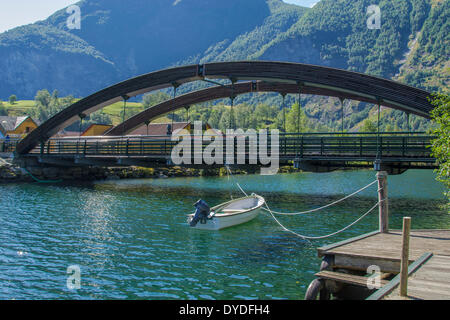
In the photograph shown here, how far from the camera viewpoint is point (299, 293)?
9.60 metres

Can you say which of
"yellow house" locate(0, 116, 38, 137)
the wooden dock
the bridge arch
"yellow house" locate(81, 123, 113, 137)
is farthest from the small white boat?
"yellow house" locate(0, 116, 38, 137)

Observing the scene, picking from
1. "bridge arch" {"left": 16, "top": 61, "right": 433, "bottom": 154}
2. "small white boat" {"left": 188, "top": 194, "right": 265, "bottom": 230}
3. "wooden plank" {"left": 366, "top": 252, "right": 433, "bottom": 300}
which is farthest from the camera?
"bridge arch" {"left": 16, "top": 61, "right": 433, "bottom": 154}

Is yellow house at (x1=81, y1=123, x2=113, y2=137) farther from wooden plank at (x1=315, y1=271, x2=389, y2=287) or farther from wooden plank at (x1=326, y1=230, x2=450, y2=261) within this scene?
wooden plank at (x1=315, y1=271, x2=389, y2=287)

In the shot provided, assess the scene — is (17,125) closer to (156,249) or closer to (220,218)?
(220,218)

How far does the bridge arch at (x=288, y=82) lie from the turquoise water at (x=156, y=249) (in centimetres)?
662

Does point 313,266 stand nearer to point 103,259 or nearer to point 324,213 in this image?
point 103,259

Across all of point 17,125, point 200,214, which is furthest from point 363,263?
point 17,125

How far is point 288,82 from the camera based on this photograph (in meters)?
26.7

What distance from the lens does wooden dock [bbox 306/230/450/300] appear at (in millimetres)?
7344

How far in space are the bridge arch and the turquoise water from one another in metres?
6.62

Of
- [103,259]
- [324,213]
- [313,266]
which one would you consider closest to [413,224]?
[324,213]

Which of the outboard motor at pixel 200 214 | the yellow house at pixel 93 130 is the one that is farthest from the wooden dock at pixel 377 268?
the yellow house at pixel 93 130

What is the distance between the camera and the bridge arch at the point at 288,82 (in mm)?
23078
